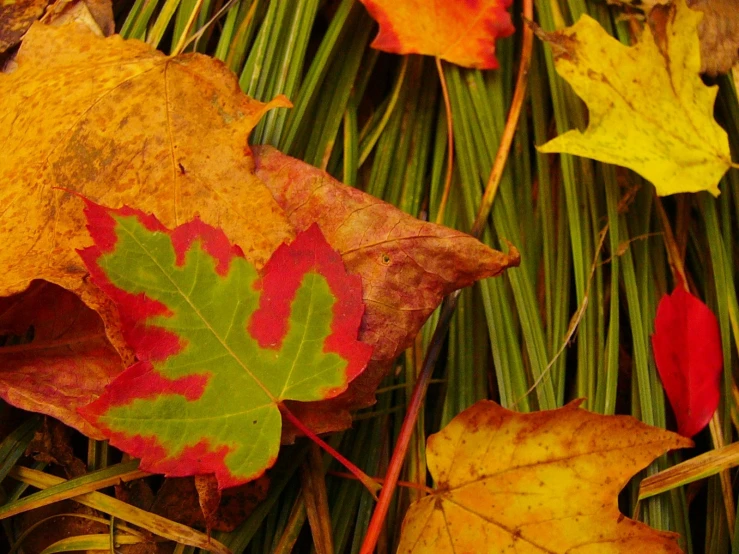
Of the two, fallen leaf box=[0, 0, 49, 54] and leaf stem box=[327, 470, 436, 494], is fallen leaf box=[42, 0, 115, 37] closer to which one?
fallen leaf box=[0, 0, 49, 54]

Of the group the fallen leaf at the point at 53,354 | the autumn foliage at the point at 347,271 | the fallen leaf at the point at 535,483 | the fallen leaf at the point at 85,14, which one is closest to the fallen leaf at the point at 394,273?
the autumn foliage at the point at 347,271

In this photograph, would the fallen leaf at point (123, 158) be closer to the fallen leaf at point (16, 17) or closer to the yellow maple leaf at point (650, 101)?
the fallen leaf at point (16, 17)

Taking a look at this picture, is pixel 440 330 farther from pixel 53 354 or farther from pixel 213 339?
pixel 53 354

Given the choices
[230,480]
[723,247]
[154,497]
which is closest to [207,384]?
[230,480]

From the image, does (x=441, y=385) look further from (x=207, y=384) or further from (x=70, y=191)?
(x=70, y=191)

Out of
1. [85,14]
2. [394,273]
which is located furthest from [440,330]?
[85,14]

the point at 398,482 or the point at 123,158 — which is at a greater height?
the point at 123,158
